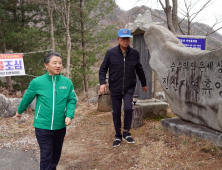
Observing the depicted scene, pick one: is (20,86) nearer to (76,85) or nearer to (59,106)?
(76,85)

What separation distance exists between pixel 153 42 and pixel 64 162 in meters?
2.95

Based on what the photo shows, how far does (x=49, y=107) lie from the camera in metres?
2.51

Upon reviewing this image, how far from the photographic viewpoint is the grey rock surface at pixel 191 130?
3193mm

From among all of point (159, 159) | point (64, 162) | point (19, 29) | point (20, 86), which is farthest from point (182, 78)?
point (20, 86)

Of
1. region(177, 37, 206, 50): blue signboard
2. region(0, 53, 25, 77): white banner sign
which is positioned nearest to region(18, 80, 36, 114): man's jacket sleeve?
region(177, 37, 206, 50): blue signboard

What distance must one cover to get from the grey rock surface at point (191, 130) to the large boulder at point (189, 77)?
0.28ft

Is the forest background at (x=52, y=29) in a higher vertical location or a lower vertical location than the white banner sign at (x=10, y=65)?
higher

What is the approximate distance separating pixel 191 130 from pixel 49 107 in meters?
2.37

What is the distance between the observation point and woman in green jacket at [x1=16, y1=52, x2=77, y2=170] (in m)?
2.50

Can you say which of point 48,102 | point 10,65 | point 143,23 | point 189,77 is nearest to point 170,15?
point 143,23

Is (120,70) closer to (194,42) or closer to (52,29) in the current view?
(194,42)

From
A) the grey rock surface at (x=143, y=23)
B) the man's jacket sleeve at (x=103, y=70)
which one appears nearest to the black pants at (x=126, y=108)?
the man's jacket sleeve at (x=103, y=70)

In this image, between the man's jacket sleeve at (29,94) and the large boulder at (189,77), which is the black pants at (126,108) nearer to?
the large boulder at (189,77)

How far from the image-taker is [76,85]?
13641mm
